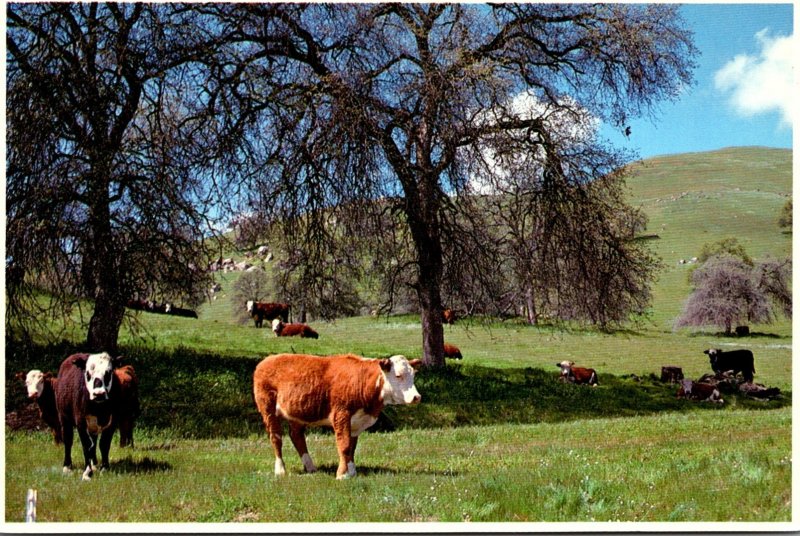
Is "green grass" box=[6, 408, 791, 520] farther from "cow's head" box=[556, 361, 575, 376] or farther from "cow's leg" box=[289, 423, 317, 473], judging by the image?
"cow's head" box=[556, 361, 575, 376]

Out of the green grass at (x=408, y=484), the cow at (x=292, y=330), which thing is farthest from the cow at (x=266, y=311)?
the green grass at (x=408, y=484)

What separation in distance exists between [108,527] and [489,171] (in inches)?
211

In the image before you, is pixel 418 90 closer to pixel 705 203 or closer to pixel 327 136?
pixel 327 136

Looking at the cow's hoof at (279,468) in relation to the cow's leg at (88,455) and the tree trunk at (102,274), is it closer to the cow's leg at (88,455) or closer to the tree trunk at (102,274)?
the cow's leg at (88,455)

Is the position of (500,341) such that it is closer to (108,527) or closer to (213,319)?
(213,319)

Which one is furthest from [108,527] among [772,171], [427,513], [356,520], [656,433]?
[772,171]

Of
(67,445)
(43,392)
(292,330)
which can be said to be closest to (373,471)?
(292,330)

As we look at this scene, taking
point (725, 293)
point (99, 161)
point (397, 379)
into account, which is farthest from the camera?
point (725, 293)

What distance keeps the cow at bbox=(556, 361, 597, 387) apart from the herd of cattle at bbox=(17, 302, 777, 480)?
117 inches

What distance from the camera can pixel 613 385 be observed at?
938 centimetres

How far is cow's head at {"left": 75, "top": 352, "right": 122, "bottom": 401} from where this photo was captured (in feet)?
21.5

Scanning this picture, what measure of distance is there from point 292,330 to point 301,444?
2.00 metres

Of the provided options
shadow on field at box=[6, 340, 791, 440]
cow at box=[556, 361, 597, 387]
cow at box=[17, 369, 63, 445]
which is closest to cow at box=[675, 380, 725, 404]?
shadow on field at box=[6, 340, 791, 440]

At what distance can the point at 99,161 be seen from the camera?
820 cm
